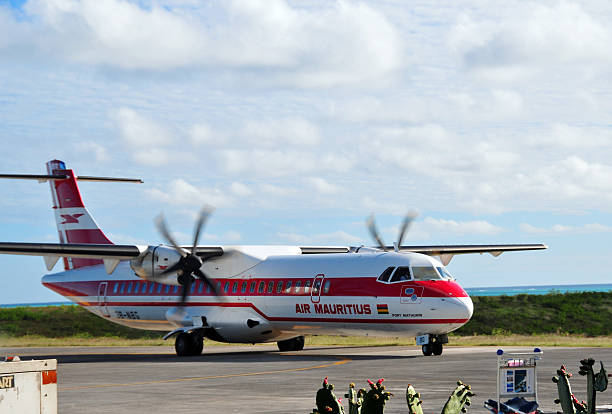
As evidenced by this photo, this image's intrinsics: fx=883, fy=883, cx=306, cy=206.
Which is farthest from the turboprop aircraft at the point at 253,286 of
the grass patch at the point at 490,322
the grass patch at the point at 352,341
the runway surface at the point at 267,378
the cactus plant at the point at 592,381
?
the cactus plant at the point at 592,381

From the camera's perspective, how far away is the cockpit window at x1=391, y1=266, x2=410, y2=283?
24.9 metres

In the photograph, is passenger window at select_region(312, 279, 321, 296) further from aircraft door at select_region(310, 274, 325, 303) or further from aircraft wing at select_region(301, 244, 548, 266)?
aircraft wing at select_region(301, 244, 548, 266)

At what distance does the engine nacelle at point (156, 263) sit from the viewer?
27703 mm

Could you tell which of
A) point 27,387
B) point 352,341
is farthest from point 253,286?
point 27,387

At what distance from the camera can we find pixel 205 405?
46.9ft

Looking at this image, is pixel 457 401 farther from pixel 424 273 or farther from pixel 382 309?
pixel 382 309

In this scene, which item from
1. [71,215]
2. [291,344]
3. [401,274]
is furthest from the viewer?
[71,215]

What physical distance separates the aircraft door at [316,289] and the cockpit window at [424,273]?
10.2ft

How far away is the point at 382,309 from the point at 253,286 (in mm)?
5329

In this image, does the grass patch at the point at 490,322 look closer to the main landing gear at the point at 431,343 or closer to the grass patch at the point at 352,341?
the grass patch at the point at 352,341

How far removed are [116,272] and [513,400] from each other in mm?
24682

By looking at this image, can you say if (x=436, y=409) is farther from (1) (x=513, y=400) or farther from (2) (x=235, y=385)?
(2) (x=235, y=385)

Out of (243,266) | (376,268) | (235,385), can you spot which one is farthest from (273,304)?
(235,385)

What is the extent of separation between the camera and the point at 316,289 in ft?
87.3
